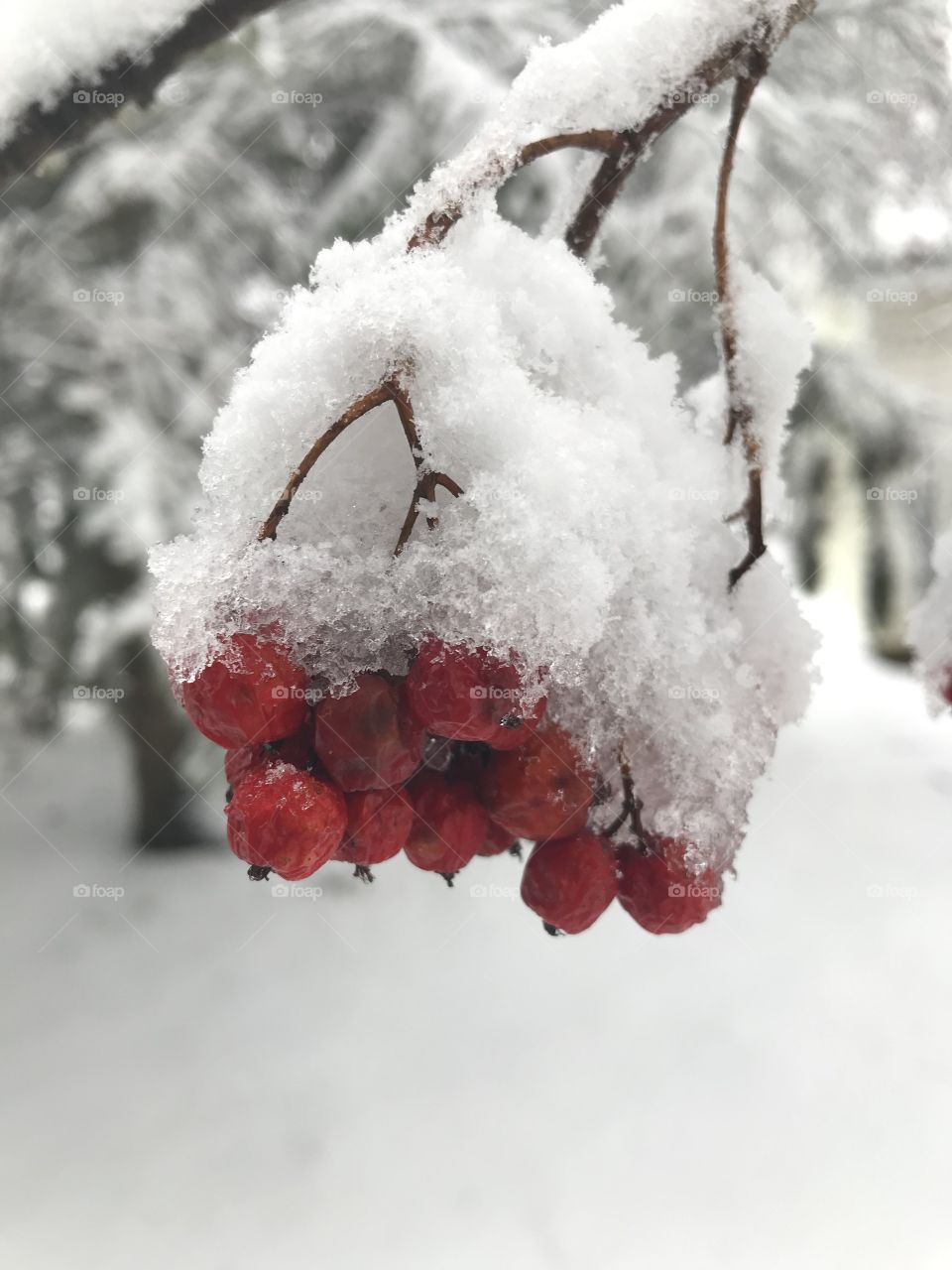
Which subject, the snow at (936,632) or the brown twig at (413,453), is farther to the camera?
the snow at (936,632)

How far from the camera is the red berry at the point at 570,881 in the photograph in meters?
0.56

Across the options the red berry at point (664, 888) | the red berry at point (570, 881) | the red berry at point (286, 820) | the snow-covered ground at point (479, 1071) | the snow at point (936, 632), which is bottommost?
the snow-covered ground at point (479, 1071)

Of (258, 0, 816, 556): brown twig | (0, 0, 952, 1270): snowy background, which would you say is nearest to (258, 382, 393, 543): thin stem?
(258, 0, 816, 556): brown twig

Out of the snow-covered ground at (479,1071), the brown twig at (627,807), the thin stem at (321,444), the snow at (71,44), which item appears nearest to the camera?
the thin stem at (321,444)

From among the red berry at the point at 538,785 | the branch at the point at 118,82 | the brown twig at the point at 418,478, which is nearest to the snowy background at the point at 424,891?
the branch at the point at 118,82

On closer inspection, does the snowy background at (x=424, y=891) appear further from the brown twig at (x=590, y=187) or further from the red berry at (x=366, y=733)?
the red berry at (x=366, y=733)

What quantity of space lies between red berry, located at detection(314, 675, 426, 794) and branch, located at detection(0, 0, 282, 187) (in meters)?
0.54

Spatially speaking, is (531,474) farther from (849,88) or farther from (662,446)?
(849,88)

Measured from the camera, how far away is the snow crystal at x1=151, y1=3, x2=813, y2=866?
0.45 metres

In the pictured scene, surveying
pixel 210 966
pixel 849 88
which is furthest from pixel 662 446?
pixel 210 966

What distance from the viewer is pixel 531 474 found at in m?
0.46

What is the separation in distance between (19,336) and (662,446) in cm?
170

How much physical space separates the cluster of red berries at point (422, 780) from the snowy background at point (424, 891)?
93 cm

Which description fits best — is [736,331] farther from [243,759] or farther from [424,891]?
[424,891]
